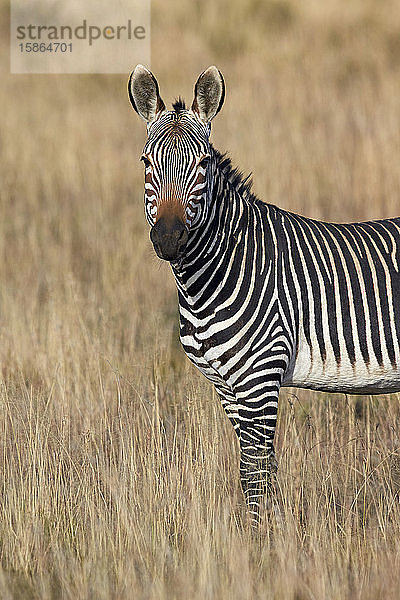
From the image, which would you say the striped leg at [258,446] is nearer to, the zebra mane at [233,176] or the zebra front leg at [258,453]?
the zebra front leg at [258,453]

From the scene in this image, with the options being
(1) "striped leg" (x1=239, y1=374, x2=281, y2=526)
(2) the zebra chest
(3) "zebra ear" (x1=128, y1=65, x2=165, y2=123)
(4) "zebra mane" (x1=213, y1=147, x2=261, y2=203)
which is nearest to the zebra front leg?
(1) "striped leg" (x1=239, y1=374, x2=281, y2=526)

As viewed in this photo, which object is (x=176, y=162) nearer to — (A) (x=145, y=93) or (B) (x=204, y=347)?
(A) (x=145, y=93)

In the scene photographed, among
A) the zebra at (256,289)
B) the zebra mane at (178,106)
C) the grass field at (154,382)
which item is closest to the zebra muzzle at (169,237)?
the zebra at (256,289)

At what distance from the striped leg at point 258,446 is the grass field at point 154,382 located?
13 centimetres

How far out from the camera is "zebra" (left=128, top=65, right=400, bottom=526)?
3.87m

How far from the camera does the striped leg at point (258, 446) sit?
3885 mm

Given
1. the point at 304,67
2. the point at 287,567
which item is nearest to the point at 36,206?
the point at 304,67

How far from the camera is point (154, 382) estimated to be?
5910 millimetres

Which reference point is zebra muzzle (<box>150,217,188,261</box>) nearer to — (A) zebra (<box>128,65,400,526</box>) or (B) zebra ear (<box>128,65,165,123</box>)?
(A) zebra (<box>128,65,400,526</box>)

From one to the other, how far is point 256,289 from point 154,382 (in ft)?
6.78

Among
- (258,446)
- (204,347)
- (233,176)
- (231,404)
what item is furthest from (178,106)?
(258,446)

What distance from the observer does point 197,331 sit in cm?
404

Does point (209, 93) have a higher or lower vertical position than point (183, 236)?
higher

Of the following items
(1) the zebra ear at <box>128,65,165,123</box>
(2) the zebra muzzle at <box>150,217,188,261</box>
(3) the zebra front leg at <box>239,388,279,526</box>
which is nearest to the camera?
(2) the zebra muzzle at <box>150,217,188,261</box>
